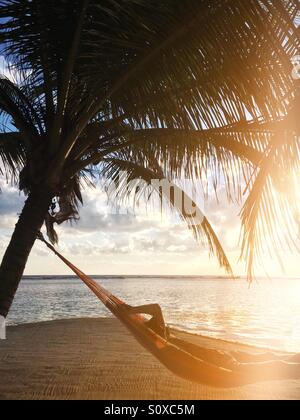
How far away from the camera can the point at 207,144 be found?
3.25 metres

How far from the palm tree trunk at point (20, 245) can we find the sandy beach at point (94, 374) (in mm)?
1093

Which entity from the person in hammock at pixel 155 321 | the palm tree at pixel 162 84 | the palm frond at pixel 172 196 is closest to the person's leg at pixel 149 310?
the person in hammock at pixel 155 321

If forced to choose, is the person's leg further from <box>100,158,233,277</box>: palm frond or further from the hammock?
<box>100,158,233,277</box>: palm frond

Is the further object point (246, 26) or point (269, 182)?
point (269, 182)

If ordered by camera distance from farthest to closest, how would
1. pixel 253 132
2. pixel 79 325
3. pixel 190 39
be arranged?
pixel 79 325
pixel 253 132
pixel 190 39

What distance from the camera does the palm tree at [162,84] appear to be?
232 centimetres

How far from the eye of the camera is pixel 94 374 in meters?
3.96

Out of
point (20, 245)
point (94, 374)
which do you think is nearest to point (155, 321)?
point (20, 245)

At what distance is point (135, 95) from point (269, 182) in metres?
1.02

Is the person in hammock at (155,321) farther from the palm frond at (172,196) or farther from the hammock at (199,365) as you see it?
the palm frond at (172,196)

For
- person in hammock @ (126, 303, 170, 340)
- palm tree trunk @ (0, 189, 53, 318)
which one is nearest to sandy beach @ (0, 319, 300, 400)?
person in hammock @ (126, 303, 170, 340)

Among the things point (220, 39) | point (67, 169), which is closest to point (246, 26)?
point (220, 39)

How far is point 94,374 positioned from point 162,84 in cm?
262
